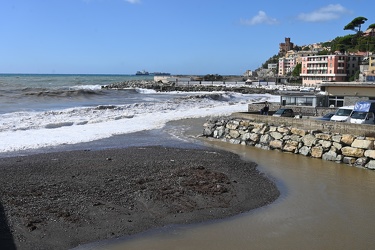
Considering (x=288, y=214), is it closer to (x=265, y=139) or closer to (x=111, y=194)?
(x=111, y=194)

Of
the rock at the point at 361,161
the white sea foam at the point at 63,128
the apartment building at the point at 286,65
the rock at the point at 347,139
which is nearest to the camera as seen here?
the rock at the point at 361,161

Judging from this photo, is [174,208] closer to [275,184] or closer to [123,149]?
[275,184]

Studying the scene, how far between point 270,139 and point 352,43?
13239cm

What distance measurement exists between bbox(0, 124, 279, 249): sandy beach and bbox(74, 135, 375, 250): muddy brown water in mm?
485

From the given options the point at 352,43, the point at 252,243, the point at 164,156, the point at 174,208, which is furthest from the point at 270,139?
the point at 352,43

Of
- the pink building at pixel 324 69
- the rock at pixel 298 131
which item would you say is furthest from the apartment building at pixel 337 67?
the rock at pixel 298 131

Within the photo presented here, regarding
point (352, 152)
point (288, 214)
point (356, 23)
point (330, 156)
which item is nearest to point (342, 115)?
point (330, 156)

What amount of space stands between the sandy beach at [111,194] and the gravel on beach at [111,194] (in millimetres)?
21

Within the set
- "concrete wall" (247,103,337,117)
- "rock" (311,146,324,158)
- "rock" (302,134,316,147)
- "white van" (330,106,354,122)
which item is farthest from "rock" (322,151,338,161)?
"concrete wall" (247,103,337,117)

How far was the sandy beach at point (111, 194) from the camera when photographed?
9703mm

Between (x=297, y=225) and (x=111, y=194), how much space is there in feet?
17.4

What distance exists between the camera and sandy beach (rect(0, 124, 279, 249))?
9.70 m

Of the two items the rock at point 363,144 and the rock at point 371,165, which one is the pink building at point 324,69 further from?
the rock at point 371,165

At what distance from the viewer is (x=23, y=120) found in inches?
1214
